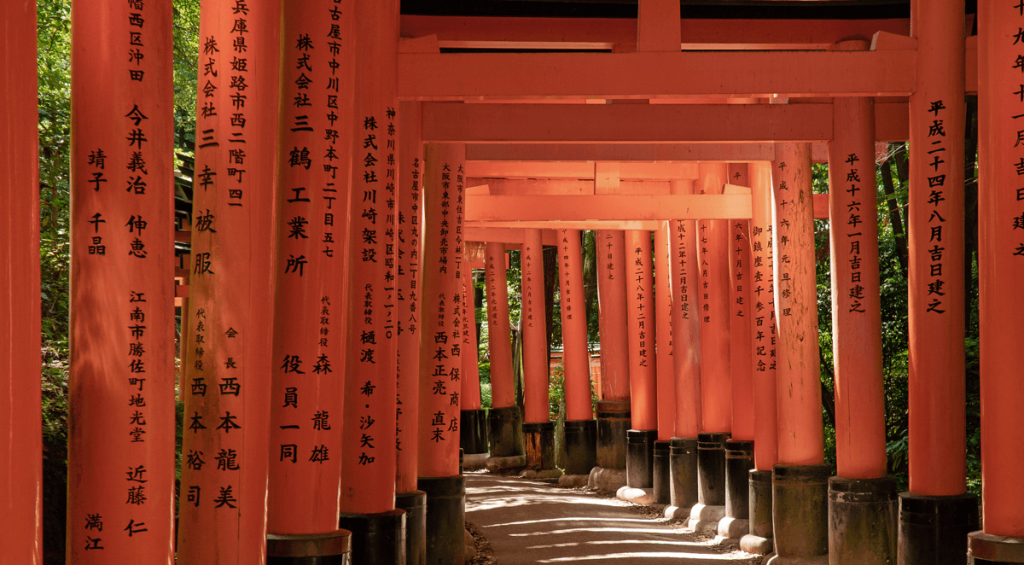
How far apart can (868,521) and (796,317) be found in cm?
184

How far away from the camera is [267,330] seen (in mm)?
4762

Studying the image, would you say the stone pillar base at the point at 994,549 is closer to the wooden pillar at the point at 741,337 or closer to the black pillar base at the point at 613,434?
the wooden pillar at the point at 741,337

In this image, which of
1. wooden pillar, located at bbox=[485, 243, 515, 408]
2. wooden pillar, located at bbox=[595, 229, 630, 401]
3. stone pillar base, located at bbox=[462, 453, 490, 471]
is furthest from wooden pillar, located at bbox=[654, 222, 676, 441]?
stone pillar base, located at bbox=[462, 453, 490, 471]

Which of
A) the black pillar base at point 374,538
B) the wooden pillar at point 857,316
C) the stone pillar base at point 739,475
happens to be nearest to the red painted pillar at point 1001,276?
the wooden pillar at point 857,316

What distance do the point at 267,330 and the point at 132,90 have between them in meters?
1.29

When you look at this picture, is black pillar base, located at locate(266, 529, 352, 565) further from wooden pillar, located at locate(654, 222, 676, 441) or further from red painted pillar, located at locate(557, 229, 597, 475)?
red painted pillar, located at locate(557, 229, 597, 475)

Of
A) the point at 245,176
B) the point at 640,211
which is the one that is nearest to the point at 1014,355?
the point at 245,176

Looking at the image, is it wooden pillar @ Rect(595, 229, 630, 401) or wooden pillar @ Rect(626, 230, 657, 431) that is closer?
wooden pillar @ Rect(626, 230, 657, 431)

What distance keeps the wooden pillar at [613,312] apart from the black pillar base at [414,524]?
7.68 m

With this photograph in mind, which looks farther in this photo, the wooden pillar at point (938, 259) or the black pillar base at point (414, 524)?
the black pillar base at point (414, 524)

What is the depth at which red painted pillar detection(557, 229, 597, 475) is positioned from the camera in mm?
15492

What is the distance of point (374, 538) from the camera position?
6348 mm

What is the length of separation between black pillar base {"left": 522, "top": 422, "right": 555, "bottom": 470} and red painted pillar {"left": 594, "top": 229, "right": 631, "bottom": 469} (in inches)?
63.9

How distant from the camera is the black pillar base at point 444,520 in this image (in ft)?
27.4
